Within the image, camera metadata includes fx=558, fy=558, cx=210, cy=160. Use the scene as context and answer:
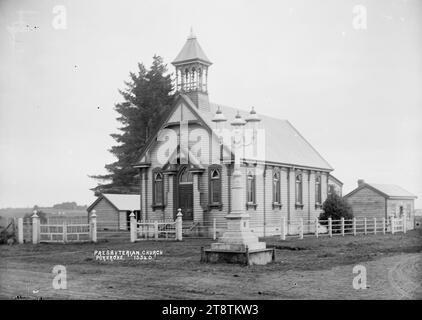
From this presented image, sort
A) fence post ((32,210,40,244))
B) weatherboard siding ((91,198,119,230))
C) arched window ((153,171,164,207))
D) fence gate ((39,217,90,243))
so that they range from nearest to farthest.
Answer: fence gate ((39,217,90,243)), fence post ((32,210,40,244)), arched window ((153,171,164,207)), weatherboard siding ((91,198,119,230))

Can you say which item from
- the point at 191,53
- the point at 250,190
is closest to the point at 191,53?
the point at 191,53

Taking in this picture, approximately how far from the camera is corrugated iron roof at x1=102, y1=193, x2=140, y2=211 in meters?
42.1

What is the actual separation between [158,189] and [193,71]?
699 centimetres

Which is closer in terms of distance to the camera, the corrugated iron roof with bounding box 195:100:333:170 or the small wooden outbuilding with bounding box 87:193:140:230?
the corrugated iron roof with bounding box 195:100:333:170

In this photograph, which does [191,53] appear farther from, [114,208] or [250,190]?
[114,208]

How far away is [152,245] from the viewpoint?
79.7ft

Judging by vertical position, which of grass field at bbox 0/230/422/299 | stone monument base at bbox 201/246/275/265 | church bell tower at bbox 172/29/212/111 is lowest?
grass field at bbox 0/230/422/299

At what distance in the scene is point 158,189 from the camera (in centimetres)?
3180

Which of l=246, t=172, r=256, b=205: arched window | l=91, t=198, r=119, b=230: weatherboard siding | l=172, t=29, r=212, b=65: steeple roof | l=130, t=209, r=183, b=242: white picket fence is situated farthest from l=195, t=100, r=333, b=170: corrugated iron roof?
l=91, t=198, r=119, b=230: weatherboard siding

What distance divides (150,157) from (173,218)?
3.94 meters

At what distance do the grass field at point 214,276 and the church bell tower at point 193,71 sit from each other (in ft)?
39.4

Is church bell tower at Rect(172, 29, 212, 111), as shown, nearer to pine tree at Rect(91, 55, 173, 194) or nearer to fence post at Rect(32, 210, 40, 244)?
fence post at Rect(32, 210, 40, 244)
